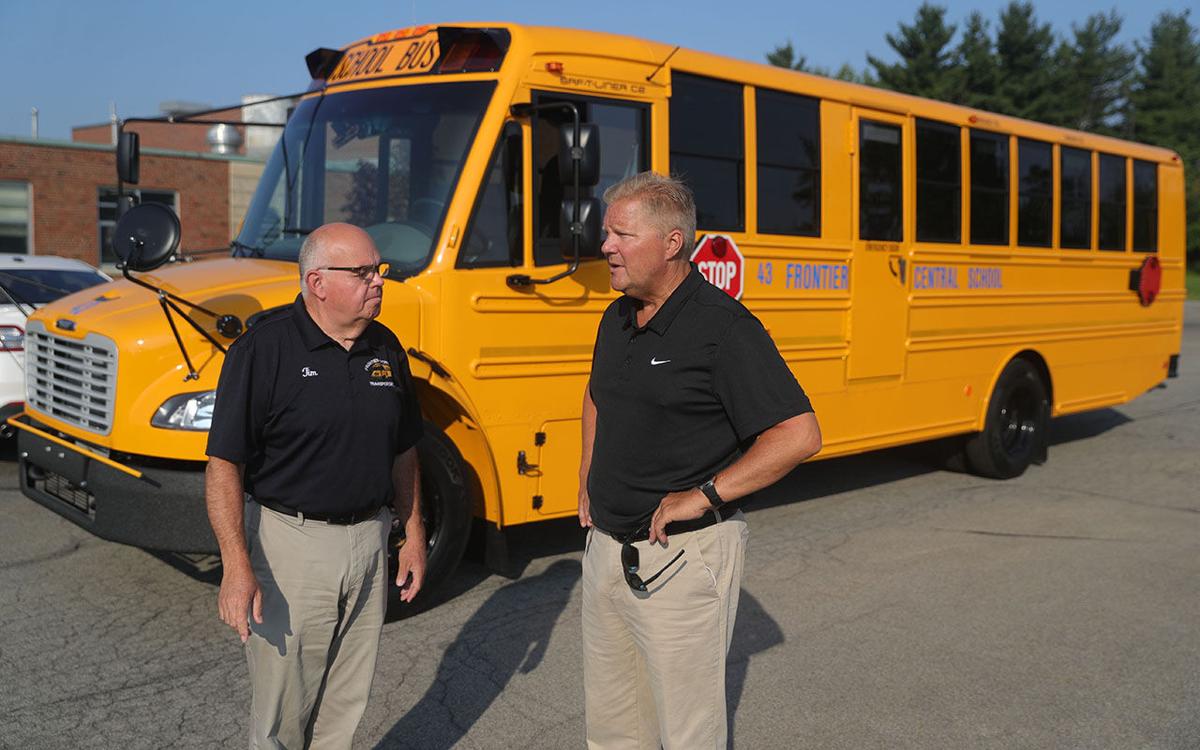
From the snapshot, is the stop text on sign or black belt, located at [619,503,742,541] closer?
black belt, located at [619,503,742,541]

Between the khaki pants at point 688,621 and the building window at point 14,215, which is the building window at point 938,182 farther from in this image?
the building window at point 14,215

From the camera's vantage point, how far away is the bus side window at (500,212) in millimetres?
5508

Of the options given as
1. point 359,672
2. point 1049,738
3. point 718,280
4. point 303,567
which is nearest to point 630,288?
point 303,567

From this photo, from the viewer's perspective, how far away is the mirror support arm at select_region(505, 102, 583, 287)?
531 centimetres

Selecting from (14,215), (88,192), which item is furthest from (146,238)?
(88,192)

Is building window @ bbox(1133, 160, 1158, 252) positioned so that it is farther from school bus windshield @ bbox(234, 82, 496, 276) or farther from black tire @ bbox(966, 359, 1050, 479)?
school bus windshield @ bbox(234, 82, 496, 276)

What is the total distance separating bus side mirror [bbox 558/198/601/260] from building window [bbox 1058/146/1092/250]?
543 cm

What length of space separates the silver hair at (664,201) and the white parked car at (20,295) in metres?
5.65

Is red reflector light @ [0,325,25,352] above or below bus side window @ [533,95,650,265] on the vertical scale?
below

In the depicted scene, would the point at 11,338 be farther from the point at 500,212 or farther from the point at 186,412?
the point at 500,212

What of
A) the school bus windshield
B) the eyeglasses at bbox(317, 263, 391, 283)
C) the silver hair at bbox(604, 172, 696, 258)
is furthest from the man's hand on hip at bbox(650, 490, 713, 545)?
the school bus windshield

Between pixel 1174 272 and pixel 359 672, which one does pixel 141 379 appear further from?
pixel 1174 272

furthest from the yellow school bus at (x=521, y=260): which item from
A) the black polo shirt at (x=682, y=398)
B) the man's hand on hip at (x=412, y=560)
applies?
the black polo shirt at (x=682, y=398)

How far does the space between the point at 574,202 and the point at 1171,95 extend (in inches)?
2577
